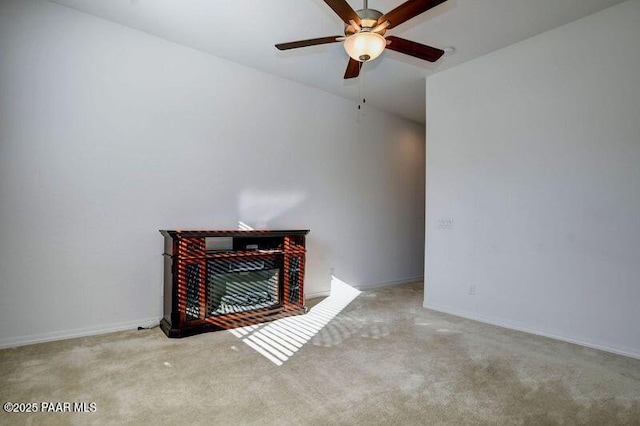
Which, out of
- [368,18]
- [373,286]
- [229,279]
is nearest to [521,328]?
[373,286]

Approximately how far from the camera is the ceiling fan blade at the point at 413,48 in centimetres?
227

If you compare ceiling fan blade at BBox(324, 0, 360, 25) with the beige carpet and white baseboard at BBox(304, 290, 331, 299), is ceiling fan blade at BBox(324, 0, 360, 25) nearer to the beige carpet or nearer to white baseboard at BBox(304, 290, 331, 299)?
the beige carpet

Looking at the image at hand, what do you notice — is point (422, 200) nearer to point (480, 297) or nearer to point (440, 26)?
point (480, 297)

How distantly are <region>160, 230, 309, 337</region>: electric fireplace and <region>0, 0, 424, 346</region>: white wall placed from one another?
42 centimetres

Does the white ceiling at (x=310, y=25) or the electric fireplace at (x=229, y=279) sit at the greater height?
the white ceiling at (x=310, y=25)

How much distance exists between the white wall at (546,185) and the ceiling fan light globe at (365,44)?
2.02 meters

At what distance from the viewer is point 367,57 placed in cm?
219

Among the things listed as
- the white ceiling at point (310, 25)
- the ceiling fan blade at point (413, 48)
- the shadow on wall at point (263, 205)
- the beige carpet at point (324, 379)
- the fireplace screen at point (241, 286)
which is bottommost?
the beige carpet at point (324, 379)

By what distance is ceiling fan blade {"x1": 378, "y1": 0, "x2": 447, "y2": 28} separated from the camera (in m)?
1.87

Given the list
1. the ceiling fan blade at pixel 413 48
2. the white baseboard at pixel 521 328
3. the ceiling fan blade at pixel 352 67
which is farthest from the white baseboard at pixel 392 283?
the ceiling fan blade at pixel 413 48

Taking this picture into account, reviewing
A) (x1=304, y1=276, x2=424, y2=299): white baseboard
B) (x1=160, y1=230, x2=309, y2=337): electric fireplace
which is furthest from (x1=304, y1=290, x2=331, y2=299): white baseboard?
(x1=160, y1=230, x2=309, y2=337): electric fireplace

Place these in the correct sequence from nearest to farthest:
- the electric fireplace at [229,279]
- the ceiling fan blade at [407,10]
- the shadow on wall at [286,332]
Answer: the ceiling fan blade at [407,10], the shadow on wall at [286,332], the electric fireplace at [229,279]

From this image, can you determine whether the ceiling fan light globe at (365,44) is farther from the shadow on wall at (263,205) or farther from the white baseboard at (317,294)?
the white baseboard at (317,294)

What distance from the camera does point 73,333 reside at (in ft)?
9.19
